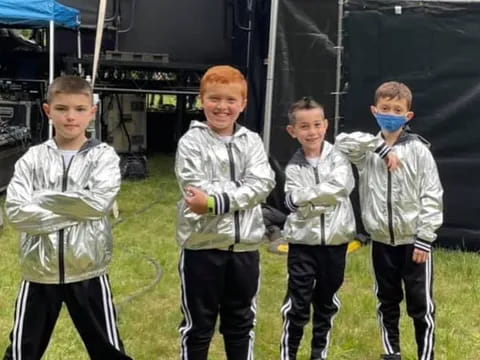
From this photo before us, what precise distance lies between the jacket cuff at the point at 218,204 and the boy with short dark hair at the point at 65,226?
385mm

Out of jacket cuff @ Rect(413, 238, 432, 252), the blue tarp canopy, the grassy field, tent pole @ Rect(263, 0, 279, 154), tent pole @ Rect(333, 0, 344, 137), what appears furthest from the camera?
the blue tarp canopy

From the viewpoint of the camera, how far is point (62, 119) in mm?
2738

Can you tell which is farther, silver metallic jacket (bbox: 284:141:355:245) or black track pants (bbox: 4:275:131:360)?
silver metallic jacket (bbox: 284:141:355:245)

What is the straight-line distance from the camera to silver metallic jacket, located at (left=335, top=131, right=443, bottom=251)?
3242mm

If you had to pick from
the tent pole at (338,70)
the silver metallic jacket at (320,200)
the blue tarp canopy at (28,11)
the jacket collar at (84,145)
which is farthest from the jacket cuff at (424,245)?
the blue tarp canopy at (28,11)

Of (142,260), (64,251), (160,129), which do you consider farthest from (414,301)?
(160,129)

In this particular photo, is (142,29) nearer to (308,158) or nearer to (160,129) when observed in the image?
(160,129)

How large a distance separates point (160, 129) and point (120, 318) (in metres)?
8.36

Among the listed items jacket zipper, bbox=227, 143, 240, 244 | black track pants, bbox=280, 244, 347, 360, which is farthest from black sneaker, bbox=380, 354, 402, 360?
jacket zipper, bbox=227, 143, 240, 244

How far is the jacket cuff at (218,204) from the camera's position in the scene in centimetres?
268

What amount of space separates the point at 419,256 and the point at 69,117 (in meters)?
1.64

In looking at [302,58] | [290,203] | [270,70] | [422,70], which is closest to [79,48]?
[270,70]

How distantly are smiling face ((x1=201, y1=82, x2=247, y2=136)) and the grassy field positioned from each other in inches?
52.9

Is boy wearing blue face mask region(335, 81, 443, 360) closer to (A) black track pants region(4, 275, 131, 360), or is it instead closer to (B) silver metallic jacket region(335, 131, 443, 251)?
(B) silver metallic jacket region(335, 131, 443, 251)
